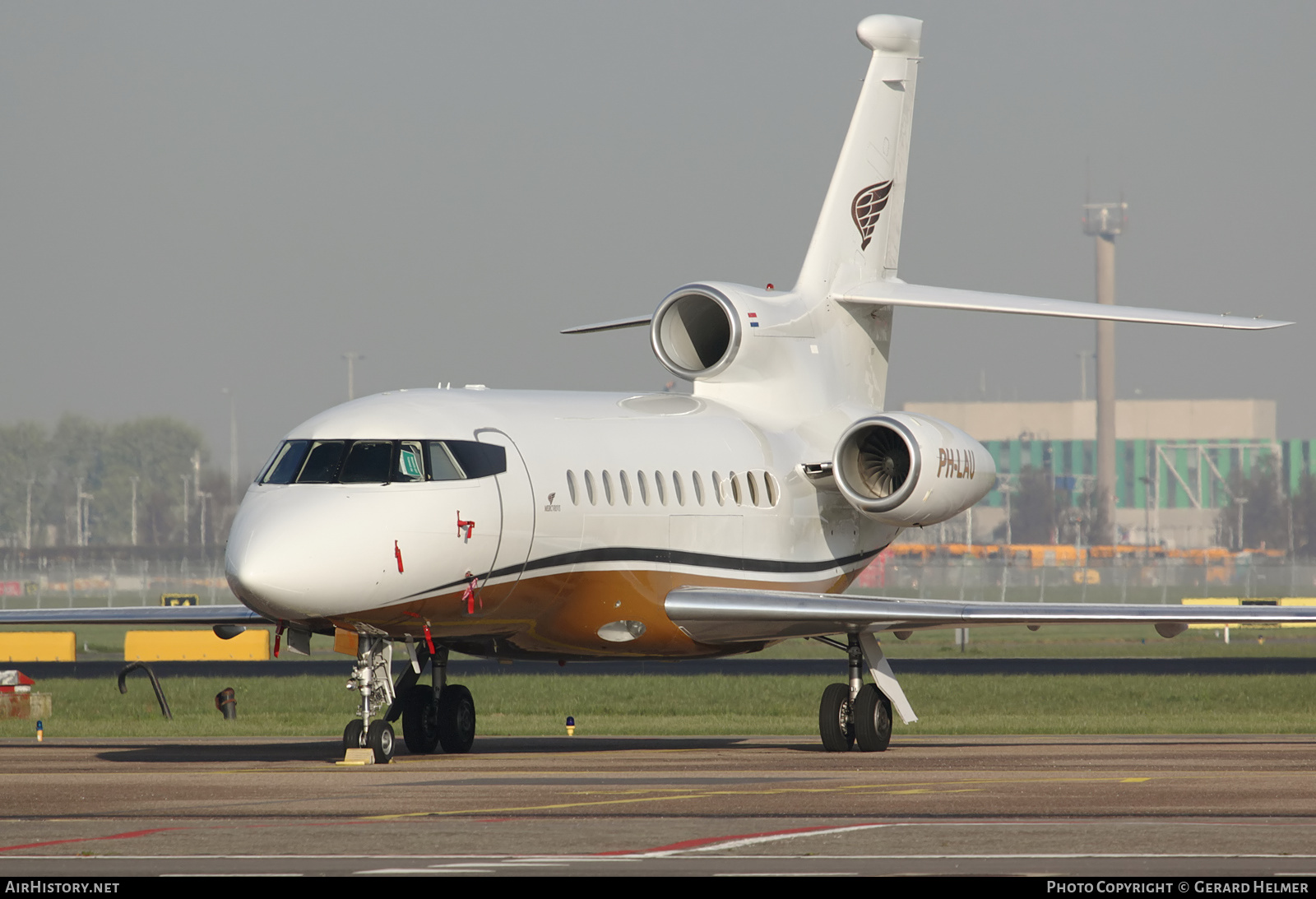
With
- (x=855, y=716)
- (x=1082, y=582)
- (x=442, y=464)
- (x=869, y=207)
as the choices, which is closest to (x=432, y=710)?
(x=442, y=464)

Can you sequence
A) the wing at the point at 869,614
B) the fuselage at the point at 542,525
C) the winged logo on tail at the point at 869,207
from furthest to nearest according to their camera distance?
1. the winged logo on tail at the point at 869,207
2. the wing at the point at 869,614
3. the fuselage at the point at 542,525

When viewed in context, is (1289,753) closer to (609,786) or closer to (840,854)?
(609,786)

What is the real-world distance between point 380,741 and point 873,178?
1260 centimetres

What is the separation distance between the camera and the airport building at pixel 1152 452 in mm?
176625

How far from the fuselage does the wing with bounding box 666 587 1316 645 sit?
47 centimetres

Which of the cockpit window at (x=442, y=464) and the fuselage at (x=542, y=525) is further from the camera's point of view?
the cockpit window at (x=442, y=464)

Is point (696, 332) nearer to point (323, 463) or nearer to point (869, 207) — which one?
point (869, 207)

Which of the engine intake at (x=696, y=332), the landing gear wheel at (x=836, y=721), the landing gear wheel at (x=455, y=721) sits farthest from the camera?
the engine intake at (x=696, y=332)

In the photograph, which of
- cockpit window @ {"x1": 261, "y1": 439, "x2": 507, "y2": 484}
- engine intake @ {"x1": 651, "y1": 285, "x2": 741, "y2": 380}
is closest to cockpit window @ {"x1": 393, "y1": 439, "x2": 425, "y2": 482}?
cockpit window @ {"x1": 261, "y1": 439, "x2": 507, "y2": 484}

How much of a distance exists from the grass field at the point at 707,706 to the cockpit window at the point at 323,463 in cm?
903

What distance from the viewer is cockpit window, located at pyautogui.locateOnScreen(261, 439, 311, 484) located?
19.6 m

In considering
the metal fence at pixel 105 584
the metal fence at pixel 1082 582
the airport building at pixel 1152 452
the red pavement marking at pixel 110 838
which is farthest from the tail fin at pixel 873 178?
the airport building at pixel 1152 452

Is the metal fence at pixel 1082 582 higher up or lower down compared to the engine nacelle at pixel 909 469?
lower down

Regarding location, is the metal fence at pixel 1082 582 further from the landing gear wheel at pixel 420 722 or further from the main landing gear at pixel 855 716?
the landing gear wheel at pixel 420 722
